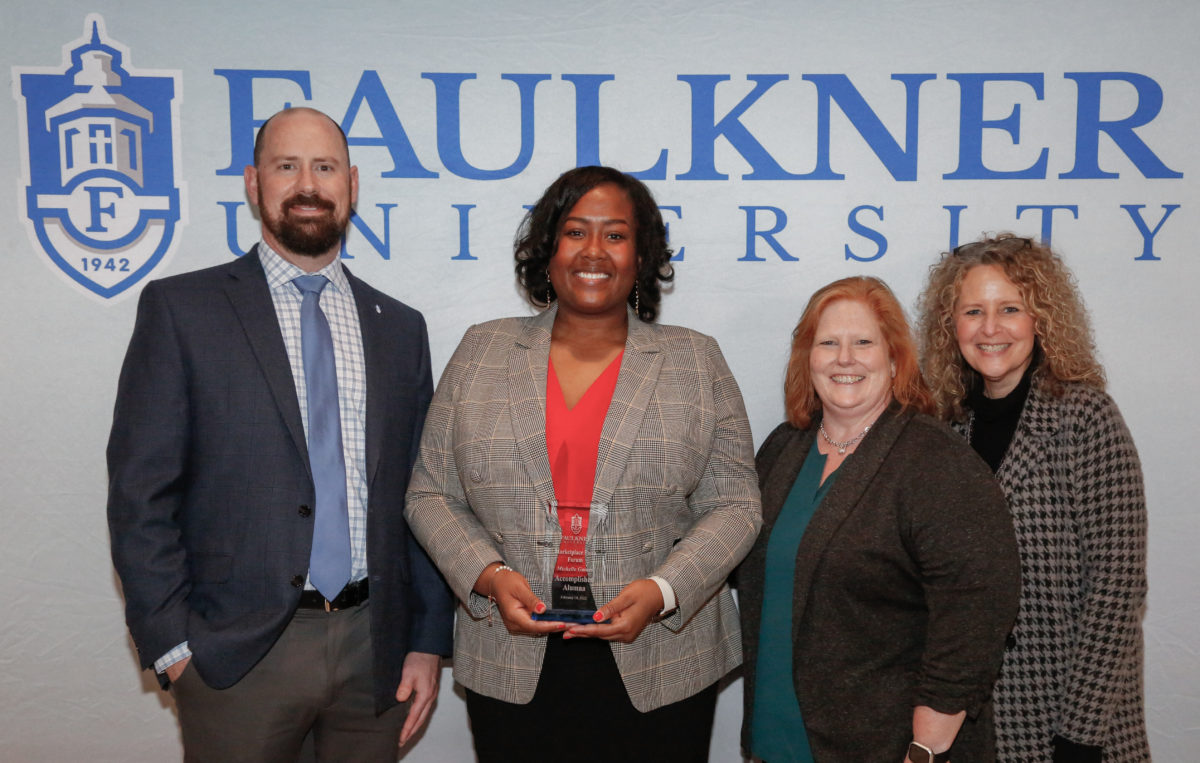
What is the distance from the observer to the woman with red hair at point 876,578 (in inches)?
70.1

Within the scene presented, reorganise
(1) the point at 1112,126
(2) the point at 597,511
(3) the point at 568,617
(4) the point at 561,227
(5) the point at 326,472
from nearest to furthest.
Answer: (3) the point at 568,617 < (2) the point at 597,511 < (5) the point at 326,472 < (4) the point at 561,227 < (1) the point at 1112,126

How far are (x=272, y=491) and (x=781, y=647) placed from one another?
4.06ft

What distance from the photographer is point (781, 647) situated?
1.93 meters

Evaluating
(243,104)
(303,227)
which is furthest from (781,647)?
(243,104)

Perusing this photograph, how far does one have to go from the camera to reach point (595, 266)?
6.64ft

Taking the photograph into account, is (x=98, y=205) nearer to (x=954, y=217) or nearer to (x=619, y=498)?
(x=619, y=498)

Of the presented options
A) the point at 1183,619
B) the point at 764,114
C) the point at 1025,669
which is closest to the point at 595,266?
the point at 764,114

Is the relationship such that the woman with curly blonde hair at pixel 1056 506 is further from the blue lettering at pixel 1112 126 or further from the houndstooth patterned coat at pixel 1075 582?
the blue lettering at pixel 1112 126

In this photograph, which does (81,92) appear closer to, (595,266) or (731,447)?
(595,266)

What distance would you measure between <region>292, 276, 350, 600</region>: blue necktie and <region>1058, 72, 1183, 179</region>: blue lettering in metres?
2.40

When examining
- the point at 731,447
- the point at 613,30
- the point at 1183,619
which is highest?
the point at 613,30

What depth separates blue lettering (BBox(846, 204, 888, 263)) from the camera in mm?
2748

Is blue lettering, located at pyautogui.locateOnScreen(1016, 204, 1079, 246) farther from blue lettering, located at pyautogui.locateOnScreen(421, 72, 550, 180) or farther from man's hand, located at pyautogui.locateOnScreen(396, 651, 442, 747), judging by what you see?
man's hand, located at pyautogui.locateOnScreen(396, 651, 442, 747)

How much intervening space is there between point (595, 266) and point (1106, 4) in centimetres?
202
